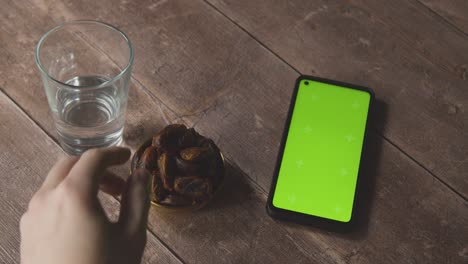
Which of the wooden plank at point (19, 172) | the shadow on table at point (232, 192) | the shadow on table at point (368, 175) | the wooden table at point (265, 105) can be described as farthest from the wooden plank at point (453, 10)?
the wooden plank at point (19, 172)

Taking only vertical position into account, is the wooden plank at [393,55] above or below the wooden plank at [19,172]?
above

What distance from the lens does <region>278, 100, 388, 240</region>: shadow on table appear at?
80 centimetres

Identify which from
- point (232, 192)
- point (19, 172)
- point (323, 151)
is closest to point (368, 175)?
point (323, 151)

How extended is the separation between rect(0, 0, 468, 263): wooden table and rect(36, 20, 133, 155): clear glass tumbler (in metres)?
0.04

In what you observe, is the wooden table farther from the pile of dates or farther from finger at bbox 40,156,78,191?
finger at bbox 40,156,78,191

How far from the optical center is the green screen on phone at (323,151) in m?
0.81

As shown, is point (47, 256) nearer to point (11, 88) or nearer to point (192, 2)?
point (11, 88)

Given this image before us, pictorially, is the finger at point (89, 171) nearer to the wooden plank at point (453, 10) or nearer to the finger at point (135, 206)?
the finger at point (135, 206)

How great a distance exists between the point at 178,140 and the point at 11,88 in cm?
24

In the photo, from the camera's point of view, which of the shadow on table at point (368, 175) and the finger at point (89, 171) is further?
the shadow on table at point (368, 175)

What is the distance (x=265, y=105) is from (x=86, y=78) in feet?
0.74

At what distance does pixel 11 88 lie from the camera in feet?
2.88

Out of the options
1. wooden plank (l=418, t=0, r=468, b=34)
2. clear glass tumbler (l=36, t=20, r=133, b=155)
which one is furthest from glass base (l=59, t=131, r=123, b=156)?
wooden plank (l=418, t=0, r=468, b=34)

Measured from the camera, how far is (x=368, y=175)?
33.1 inches
